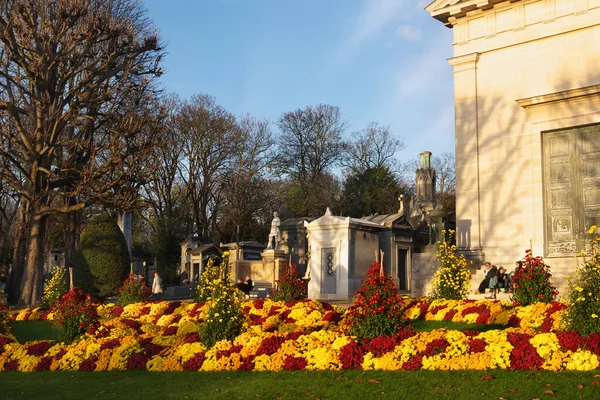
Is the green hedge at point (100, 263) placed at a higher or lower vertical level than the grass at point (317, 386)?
higher

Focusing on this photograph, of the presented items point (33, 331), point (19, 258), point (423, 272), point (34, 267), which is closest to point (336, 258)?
point (423, 272)

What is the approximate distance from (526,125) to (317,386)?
16234 mm

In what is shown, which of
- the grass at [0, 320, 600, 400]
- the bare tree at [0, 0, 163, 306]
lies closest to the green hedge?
the bare tree at [0, 0, 163, 306]

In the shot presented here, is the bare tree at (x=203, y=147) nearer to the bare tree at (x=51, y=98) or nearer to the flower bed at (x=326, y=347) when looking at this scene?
the bare tree at (x=51, y=98)

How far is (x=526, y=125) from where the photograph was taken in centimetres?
2327

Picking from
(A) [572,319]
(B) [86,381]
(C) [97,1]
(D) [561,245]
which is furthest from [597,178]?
(C) [97,1]

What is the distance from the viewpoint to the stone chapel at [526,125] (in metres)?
22.0

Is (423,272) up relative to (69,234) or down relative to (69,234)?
down

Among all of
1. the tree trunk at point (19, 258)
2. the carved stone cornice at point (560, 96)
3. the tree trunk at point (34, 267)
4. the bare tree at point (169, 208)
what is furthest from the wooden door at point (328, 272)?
the bare tree at point (169, 208)

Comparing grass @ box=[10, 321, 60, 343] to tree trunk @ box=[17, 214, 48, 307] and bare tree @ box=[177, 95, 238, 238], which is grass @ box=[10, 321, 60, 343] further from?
bare tree @ box=[177, 95, 238, 238]

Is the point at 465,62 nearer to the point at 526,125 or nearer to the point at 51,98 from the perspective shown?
the point at 526,125

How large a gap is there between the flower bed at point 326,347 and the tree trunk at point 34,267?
34.0 ft

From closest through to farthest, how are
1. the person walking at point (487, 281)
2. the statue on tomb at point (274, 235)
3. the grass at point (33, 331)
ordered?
the grass at point (33, 331) < the person walking at point (487, 281) < the statue on tomb at point (274, 235)

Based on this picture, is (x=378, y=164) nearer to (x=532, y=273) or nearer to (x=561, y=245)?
(x=561, y=245)
